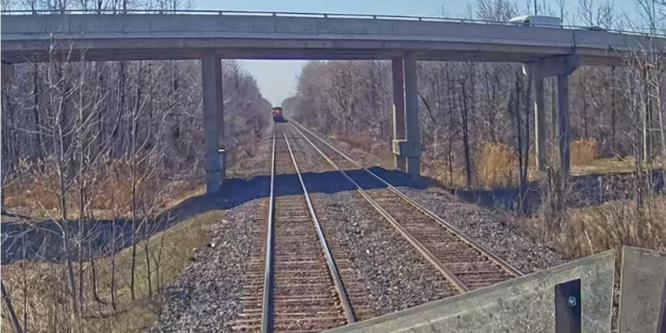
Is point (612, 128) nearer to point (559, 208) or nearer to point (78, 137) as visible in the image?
point (559, 208)

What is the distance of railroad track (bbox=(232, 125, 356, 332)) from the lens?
6.83 meters

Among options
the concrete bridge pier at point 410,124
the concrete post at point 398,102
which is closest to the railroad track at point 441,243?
the concrete bridge pier at point 410,124

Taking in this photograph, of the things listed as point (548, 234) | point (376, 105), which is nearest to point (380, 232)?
point (548, 234)

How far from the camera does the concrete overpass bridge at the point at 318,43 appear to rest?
19344mm

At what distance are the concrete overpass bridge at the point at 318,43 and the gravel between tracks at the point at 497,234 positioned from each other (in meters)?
5.24

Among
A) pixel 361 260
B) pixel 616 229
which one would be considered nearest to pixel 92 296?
pixel 361 260

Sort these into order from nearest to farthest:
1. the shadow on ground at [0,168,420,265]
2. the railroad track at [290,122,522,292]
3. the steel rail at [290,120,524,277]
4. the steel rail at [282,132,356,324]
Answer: the steel rail at [282,132,356,324] < the railroad track at [290,122,522,292] < the steel rail at [290,120,524,277] < the shadow on ground at [0,168,420,265]

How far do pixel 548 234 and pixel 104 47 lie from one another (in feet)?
51.6

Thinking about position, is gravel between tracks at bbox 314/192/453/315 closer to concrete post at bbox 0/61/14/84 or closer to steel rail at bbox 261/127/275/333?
steel rail at bbox 261/127/275/333

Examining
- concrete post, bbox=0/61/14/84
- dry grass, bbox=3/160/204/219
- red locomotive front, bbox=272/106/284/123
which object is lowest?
dry grass, bbox=3/160/204/219

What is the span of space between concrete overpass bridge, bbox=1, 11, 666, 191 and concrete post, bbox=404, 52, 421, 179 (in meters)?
0.04

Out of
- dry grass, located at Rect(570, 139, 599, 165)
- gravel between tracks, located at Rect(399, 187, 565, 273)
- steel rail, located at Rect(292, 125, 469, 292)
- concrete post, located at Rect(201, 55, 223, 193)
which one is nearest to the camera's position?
steel rail, located at Rect(292, 125, 469, 292)

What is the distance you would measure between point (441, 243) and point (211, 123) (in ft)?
47.7

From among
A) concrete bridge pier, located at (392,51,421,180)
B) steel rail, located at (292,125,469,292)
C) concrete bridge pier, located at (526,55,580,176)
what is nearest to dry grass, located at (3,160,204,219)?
steel rail, located at (292,125,469,292)
